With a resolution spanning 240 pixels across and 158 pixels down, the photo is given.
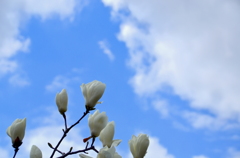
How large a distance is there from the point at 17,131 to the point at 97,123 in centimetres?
56

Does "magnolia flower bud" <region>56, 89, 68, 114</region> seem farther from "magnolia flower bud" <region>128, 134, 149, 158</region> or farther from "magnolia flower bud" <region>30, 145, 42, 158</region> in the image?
"magnolia flower bud" <region>128, 134, 149, 158</region>

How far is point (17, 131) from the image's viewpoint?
2.32 metres

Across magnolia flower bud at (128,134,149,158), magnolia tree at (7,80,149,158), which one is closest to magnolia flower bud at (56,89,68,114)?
magnolia tree at (7,80,149,158)

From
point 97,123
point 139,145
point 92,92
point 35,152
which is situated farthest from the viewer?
point 92,92

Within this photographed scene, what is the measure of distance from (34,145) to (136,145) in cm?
68

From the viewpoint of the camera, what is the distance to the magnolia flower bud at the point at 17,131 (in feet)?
7.60

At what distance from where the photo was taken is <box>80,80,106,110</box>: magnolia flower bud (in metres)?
2.50

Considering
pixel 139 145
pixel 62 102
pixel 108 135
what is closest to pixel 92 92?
pixel 62 102

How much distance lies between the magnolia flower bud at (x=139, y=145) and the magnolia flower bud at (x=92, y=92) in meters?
0.43

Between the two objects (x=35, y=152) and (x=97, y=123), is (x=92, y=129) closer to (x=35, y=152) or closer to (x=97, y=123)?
(x=97, y=123)

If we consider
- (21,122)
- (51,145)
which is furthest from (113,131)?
(21,122)

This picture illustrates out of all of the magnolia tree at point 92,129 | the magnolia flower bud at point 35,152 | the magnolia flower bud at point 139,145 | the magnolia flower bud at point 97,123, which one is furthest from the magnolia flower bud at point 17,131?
the magnolia flower bud at point 139,145

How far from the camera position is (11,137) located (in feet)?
7.70

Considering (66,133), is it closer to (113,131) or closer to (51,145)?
(51,145)
